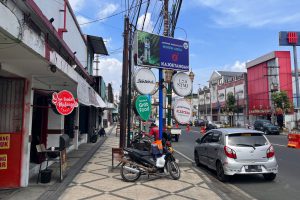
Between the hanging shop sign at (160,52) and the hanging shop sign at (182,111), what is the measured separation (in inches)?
54.6

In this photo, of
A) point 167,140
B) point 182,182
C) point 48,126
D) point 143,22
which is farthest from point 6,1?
point 143,22

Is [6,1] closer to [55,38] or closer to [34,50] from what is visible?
[34,50]

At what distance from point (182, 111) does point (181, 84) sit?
104cm

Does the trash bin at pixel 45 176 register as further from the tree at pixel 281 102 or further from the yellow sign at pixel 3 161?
the tree at pixel 281 102

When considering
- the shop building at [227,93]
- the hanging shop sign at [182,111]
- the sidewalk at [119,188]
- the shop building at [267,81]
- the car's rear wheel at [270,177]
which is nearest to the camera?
the sidewalk at [119,188]

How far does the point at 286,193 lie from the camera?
8711 mm

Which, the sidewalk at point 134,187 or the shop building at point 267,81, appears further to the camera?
the shop building at point 267,81

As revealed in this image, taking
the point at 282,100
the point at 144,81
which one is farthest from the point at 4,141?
the point at 282,100

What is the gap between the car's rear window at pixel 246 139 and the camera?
33.2ft

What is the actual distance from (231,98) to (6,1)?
59981 millimetres

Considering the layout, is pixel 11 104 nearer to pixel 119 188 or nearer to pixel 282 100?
pixel 119 188

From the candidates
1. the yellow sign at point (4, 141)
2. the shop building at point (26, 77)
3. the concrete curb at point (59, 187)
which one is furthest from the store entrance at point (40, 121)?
the yellow sign at point (4, 141)

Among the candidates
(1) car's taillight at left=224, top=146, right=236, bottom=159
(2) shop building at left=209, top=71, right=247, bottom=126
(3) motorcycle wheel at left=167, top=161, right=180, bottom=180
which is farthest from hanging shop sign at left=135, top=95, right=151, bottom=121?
(2) shop building at left=209, top=71, right=247, bottom=126

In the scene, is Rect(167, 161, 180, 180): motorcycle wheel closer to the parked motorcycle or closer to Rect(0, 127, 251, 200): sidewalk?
the parked motorcycle
